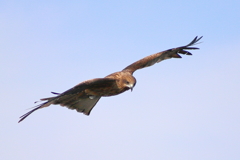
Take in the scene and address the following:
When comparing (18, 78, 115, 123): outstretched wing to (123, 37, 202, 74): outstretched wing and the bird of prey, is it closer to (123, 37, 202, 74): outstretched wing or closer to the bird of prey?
the bird of prey

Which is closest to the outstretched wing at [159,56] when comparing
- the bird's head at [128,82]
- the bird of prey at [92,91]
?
the bird of prey at [92,91]

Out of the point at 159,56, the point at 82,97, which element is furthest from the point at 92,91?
the point at 159,56

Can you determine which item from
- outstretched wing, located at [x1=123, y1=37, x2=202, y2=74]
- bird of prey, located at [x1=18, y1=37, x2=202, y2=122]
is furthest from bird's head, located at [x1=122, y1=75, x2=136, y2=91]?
outstretched wing, located at [x1=123, y1=37, x2=202, y2=74]

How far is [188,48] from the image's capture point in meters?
16.5

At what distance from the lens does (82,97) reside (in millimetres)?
14047

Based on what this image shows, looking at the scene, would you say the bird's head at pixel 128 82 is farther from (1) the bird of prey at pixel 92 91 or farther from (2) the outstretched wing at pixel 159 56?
(2) the outstretched wing at pixel 159 56

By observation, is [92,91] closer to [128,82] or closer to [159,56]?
[128,82]

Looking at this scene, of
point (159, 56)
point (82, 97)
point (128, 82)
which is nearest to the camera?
point (128, 82)

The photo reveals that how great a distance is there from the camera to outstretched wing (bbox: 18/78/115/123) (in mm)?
12395

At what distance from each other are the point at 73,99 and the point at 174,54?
15.0ft

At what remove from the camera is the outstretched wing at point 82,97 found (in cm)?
1239

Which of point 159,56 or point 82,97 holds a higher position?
point 159,56

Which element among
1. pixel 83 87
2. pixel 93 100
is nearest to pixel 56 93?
pixel 83 87

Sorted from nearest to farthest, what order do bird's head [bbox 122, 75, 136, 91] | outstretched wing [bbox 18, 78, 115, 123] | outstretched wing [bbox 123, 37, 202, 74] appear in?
outstretched wing [bbox 18, 78, 115, 123] → bird's head [bbox 122, 75, 136, 91] → outstretched wing [bbox 123, 37, 202, 74]
